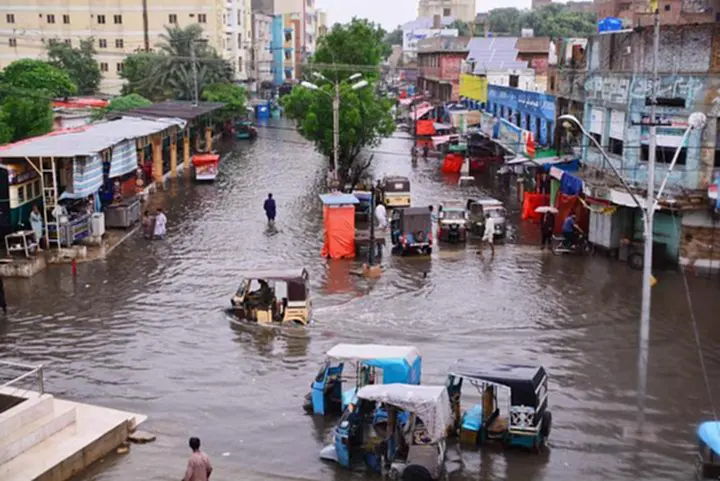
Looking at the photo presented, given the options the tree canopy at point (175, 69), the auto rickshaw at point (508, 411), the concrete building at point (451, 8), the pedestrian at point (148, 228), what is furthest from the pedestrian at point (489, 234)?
the concrete building at point (451, 8)

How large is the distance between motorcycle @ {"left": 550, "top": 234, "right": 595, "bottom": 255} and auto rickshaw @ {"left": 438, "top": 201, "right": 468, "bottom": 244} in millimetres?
3104

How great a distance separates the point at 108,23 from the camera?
7969 cm

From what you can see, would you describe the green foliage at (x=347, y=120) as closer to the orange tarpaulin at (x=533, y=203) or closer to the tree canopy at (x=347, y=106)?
the tree canopy at (x=347, y=106)

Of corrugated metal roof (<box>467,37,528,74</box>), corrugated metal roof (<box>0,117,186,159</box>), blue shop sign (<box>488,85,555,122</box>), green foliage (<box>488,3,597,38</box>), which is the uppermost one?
green foliage (<box>488,3,597,38</box>)

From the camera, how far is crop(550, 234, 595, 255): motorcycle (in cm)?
2800

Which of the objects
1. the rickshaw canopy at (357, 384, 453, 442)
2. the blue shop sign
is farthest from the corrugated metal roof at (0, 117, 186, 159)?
the blue shop sign

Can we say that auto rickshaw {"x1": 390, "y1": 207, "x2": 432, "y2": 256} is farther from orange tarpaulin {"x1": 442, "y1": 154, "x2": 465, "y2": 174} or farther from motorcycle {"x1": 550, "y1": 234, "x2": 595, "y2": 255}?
orange tarpaulin {"x1": 442, "y1": 154, "x2": 465, "y2": 174}

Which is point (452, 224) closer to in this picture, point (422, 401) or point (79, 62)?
point (422, 401)

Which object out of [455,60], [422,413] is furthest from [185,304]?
[455,60]

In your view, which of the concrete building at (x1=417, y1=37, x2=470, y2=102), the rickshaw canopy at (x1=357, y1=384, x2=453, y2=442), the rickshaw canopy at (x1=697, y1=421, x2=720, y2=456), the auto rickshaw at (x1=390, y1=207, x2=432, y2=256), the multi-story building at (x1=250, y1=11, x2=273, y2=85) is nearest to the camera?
the rickshaw canopy at (x1=697, y1=421, x2=720, y2=456)

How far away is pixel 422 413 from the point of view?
12.4m

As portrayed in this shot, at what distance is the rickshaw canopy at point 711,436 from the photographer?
38.9 feet

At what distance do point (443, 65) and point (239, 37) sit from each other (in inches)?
864

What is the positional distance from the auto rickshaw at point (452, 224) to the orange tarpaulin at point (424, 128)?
36186 mm
